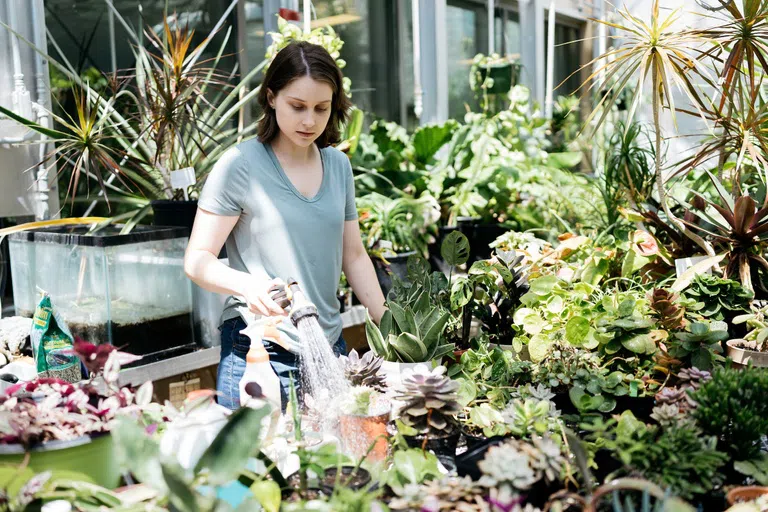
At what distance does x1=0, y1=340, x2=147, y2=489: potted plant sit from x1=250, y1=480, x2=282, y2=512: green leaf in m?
0.24

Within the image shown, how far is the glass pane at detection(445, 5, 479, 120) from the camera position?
5.59m

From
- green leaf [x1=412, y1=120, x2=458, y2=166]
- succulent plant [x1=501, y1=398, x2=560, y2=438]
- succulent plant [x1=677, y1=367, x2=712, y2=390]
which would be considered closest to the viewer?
succulent plant [x1=501, y1=398, x2=560, y2=438]

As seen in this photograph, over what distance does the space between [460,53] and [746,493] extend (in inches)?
196

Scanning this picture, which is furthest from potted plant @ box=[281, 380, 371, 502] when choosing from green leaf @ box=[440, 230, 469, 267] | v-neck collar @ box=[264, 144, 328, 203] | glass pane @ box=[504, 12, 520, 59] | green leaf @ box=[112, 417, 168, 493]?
glass pane @ box=[504, 12, 520, 59]

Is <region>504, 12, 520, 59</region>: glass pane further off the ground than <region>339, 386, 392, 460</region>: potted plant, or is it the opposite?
<region>504, 12, 520, 59</region>: glass pane

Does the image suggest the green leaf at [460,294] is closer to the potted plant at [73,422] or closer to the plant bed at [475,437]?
the plant bed at [475,437]

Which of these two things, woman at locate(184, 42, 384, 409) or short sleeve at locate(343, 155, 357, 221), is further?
short sleeve at locate(343, 155, 357, 221)

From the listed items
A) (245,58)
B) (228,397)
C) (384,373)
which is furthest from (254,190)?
(245,58)

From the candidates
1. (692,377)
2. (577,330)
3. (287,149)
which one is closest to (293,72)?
(287,149)

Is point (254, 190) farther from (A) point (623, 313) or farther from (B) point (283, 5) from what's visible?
(B) point (283, 5)

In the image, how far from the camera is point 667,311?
6.12 ft

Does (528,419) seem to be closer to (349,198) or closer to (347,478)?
(347,478)

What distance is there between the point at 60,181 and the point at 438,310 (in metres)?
1.95

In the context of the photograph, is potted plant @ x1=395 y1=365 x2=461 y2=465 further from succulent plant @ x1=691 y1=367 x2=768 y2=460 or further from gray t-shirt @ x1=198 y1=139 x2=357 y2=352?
gray t-shirt @ x1=198 y1=139 x2=357 y2=352
